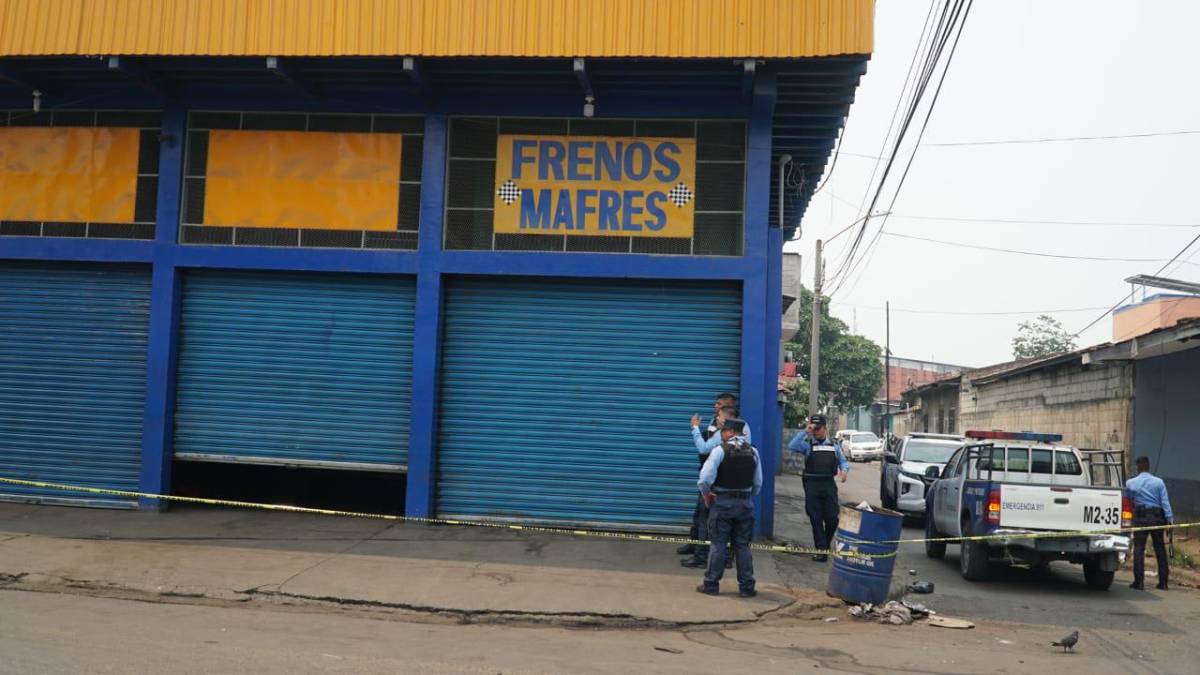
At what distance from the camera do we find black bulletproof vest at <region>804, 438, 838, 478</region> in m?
12.2

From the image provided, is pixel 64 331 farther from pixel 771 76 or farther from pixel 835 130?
pixel 835 130

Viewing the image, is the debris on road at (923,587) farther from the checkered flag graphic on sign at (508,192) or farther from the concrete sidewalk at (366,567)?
the checkered flag graphic on sign at (508,192)

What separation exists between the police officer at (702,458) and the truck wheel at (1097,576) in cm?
422

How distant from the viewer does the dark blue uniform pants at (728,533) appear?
9.88 m

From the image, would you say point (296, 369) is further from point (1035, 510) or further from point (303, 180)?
point (1035, 510)

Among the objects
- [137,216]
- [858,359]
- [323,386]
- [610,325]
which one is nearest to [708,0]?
[610,325]

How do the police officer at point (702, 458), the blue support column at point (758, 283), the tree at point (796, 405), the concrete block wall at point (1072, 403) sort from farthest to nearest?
the tree at point (796, 405) → the concrete block wall at point (1072, 403) → the blue support column at point (758, 283) → the police officer at point (702, 458)

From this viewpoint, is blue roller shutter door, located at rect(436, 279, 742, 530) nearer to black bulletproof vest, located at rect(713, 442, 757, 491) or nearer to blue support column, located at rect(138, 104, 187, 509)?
black bulletproof vest, located at rect(713, 442, 757, 491)

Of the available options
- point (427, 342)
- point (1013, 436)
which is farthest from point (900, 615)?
point (427, 342)

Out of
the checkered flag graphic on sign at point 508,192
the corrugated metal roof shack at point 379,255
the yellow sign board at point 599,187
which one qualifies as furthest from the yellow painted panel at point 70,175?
the yellow sign board at point 599,187

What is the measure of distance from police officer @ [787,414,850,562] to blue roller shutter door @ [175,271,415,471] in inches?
199

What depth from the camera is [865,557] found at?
32.0 feet

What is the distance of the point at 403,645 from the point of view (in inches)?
296

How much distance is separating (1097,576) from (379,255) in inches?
370
